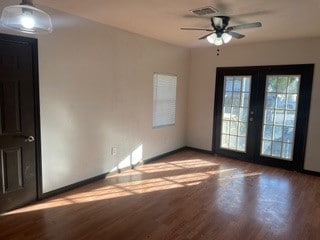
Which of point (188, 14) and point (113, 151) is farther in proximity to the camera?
point (113, 151)

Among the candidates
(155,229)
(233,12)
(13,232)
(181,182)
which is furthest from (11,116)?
(233,12)

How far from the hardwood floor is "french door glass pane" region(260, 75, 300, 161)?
594mm

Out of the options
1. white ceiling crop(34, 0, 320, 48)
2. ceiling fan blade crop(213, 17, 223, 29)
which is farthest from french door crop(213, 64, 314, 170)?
ceiling fan blade crop(213, 17, 223, 29)

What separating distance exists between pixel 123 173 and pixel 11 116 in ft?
7.00

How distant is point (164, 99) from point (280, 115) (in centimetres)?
237

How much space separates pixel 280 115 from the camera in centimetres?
490

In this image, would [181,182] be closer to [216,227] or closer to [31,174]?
[216,227]

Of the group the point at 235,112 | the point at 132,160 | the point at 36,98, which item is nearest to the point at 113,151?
the point at 132,160

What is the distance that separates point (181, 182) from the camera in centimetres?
411

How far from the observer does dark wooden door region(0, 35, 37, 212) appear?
2.84 metres

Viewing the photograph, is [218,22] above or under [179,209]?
above

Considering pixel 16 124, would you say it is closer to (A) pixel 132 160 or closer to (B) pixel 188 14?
(A) pixel 132 160

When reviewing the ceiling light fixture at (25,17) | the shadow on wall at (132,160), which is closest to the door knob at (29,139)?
the ceiling light fixture at (25,17)

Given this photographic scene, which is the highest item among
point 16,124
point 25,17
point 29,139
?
point 25,17
